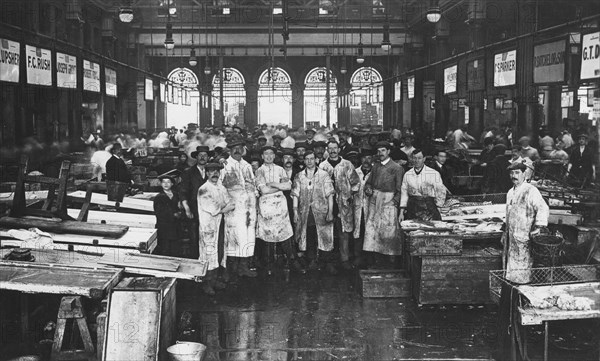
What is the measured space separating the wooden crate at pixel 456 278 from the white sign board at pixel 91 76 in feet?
44.2

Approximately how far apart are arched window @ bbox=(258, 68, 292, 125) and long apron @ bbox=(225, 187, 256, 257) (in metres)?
33.0

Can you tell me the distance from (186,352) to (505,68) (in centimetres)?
1295

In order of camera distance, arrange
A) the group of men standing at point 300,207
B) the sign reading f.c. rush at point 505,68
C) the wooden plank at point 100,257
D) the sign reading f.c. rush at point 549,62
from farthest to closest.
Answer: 1. the sign reading f.c. rush at point 505,68
2. the sign reading f.c. rush at point 549,62
3. the group of men standing at point 300,207
4. the wooden plank at point 100,257

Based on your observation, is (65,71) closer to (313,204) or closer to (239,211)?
Result: (239,211)

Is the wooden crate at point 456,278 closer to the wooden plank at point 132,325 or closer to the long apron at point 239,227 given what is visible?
the long apron at point 239,227

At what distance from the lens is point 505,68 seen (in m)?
17.2

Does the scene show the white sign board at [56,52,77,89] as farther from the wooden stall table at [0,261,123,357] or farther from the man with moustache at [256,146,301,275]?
the wooden stall table at [0,261,123,357]

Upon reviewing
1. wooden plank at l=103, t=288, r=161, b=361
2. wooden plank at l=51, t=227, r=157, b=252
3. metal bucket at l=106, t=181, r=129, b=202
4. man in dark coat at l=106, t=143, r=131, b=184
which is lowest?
wooden plank at l=103, t=288, r=161, b=361

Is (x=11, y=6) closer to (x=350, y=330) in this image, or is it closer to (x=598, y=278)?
(x=350, y=330)

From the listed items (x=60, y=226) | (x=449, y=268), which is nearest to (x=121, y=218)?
(x=60, y=226)

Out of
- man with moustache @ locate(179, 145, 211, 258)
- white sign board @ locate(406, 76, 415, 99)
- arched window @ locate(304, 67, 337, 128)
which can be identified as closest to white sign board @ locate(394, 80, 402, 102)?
white sign board @ locate(406, 76, 415, 99)

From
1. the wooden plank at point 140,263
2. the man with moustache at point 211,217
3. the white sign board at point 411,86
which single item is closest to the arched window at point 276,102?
the white sign board at point 411,86

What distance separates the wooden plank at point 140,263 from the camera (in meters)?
7.69

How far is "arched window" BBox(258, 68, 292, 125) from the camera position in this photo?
43125 mm
